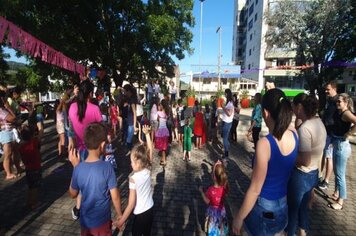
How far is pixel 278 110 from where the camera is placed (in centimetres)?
220

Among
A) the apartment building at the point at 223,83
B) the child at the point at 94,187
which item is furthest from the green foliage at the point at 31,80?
the apartment building at the point at 223,83

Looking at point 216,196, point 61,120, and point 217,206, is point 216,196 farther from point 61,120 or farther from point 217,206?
point 61,120

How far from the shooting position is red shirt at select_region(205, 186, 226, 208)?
138 inches

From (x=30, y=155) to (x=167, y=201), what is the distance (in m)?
2.57

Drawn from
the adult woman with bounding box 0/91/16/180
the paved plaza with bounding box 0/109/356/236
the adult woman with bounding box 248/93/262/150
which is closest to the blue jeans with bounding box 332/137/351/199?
the paved plaza with bounding box 0/109/356/236

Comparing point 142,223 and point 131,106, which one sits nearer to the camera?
point 142,223

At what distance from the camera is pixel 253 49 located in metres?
55.2

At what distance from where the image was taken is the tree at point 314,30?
2475 centimetres

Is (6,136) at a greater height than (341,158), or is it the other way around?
(6,136)

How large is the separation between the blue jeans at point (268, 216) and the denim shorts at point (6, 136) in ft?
18.8

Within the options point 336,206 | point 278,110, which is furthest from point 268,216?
point 336,206

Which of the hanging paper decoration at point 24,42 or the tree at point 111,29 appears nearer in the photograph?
the hanging paper decoration at point 24,42

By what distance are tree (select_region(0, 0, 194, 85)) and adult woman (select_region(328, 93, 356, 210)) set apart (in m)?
12.1

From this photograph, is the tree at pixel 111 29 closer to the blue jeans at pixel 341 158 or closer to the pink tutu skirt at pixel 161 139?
the pink tutu skirt at pixel 161 139
